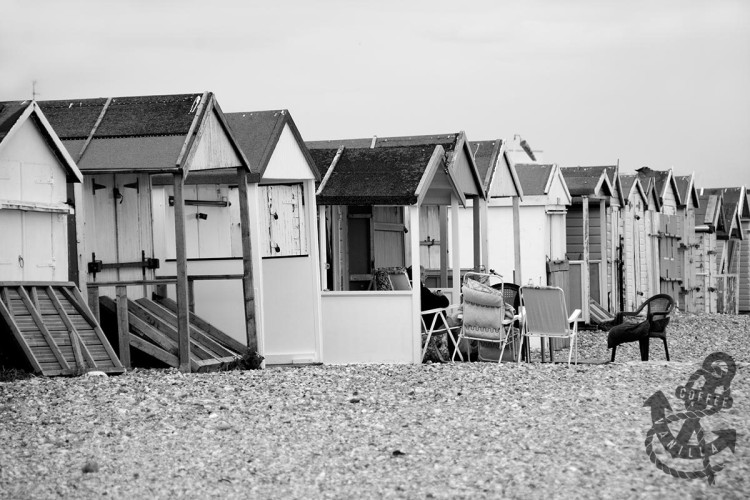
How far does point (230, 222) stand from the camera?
16.2 meters

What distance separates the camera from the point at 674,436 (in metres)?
8.48

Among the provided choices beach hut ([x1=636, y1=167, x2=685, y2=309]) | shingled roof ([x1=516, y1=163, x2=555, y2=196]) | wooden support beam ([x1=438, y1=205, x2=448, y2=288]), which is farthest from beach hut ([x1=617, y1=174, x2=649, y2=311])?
wooden support beam ([x1=438, y1=205, x2=448, y2=288])

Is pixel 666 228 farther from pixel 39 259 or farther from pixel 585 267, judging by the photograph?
pixel 39 259

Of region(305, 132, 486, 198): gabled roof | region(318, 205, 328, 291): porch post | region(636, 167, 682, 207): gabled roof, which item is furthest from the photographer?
region(636, 167, 682, 207): gabled roof

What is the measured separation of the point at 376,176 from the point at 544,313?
298 cm

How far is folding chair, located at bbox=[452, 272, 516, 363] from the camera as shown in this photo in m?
14.3

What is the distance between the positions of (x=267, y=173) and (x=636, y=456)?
24.5 feet

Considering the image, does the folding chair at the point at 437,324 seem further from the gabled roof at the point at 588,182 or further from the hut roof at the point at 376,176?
the gabled roof at the point at 588,182

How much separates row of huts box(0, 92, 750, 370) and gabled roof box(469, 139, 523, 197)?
29mm

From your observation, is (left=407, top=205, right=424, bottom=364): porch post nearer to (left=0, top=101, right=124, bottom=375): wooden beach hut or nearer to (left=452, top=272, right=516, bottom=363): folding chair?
(left=452, top=272, right=516, bottom=363): folding chair

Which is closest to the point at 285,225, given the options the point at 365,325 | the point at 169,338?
the point at 365,325

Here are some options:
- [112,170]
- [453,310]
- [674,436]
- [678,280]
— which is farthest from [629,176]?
[674,436]

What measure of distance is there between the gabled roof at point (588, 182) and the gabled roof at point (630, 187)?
213 centimetres

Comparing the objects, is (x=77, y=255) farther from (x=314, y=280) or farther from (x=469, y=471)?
(x=469, y=471)
